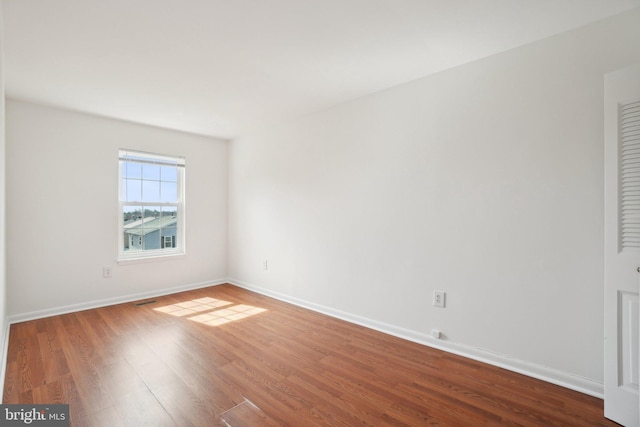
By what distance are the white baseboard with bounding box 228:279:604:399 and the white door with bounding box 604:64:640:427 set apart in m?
0.24

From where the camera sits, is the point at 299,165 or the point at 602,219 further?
the point at 299,165

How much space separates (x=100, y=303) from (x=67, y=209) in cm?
122

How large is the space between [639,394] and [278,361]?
2204 mm

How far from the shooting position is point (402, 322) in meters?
2.91

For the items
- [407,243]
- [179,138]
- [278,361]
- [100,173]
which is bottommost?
[278,361]

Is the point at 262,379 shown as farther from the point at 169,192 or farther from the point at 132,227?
the point at 169,192

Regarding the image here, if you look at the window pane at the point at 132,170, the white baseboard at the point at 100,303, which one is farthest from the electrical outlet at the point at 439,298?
the window pane at the point at 132,170

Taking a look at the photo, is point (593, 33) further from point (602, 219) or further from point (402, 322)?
point (402, 322)

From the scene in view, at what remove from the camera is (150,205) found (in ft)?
14.2

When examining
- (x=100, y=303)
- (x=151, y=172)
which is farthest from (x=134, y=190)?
(x=100, y=303)

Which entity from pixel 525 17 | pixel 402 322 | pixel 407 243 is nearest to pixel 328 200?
pixel 407 243

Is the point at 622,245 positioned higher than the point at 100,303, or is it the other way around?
the point at 622,245

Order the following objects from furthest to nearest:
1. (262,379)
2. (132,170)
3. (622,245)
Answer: (132,170), (262,379), (622,245)

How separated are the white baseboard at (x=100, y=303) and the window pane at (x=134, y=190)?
129cm
